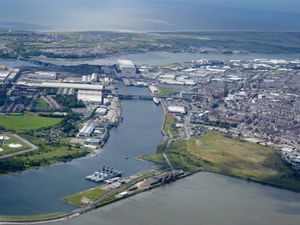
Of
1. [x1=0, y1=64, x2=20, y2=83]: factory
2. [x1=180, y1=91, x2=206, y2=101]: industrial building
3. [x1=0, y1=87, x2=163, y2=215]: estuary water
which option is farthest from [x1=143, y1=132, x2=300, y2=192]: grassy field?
[x1=0, y1=64, x2=20, y2=83]: factory

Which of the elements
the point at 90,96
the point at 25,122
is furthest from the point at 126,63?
the point at 25,122

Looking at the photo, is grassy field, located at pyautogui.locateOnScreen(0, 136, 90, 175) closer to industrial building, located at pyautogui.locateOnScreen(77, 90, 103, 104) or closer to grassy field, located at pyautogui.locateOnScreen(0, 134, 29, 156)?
grassy field, located at pyautogui.locateOnScreen(0, 134, 29, 156)

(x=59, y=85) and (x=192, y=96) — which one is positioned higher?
(x=59, y=85)

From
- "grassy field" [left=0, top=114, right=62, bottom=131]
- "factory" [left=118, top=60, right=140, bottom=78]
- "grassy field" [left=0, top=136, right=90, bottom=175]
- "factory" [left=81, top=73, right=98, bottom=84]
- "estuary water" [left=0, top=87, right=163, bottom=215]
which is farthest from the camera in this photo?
"factory" [left=118, top=60, right=140, bottom=78]

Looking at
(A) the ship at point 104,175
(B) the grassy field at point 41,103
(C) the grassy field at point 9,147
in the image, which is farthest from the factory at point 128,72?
(A) the ship at point 104,175

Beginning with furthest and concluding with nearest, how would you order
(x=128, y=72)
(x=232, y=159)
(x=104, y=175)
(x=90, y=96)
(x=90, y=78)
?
1. (x=128, y=72)
2. (x=90, y=78)
3. (x=90, y=96)
4. (x=232, y=159)
5. (x=104, y=175)

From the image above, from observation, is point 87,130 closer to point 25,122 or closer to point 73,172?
point 25,122
